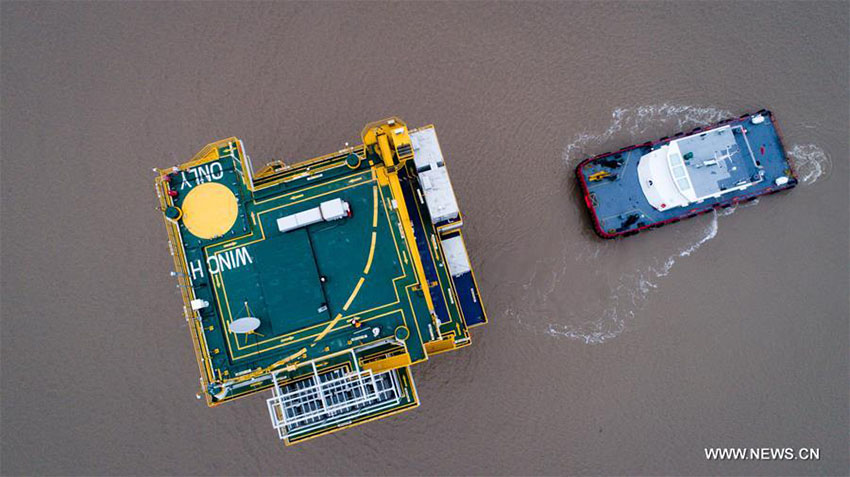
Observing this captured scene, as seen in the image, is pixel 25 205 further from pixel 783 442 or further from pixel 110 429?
pixel 783 442

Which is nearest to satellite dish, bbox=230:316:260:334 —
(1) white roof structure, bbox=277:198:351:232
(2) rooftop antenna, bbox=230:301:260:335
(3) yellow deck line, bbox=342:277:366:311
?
(2) rooftop antenna, bbox=230:301:260:335

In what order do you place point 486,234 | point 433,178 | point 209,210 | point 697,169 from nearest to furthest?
1. point 209,210
2. point 433,178
3. point 697,169
4. point 486,234

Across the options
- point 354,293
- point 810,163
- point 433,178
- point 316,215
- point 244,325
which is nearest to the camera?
point 244,325

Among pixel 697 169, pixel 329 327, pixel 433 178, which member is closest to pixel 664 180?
pixel 697 169

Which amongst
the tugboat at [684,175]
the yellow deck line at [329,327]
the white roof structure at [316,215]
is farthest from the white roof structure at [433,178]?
the tugboat at [684,175]

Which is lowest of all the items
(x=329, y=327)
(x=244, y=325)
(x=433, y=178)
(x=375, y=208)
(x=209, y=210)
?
(x=329, y=327)

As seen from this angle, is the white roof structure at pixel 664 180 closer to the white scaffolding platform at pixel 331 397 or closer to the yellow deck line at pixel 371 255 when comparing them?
the yellow deck line at pixel 371 255

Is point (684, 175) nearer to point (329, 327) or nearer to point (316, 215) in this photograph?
point (316, 215)

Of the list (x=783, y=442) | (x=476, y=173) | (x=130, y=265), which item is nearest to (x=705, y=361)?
(x=783, y=442)
